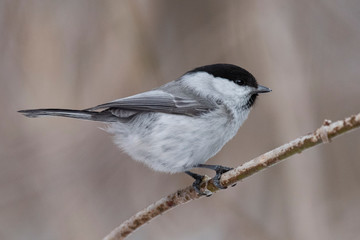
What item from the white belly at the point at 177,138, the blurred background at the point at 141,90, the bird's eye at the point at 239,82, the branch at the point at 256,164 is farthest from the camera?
the blurred background at the point at 141,90

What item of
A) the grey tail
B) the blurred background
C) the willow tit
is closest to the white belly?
the willow tit

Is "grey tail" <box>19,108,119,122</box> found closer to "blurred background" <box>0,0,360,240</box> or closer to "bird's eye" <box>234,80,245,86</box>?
"bird's eye" <box>234,80,245,86</box>

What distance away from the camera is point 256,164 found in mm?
Result: 1349

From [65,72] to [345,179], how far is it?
1943 mm

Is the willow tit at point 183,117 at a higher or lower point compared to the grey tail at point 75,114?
lower

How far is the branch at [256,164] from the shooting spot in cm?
115

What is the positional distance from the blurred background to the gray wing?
0.78 meters

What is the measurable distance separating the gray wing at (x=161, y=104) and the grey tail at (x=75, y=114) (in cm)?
4

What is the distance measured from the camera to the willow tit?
1968 mm

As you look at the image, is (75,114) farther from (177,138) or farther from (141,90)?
Result: (141,90)

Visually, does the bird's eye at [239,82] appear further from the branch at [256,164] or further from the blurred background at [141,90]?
the blurred background at [141,90]

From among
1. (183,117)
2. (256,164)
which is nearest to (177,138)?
(183,117)

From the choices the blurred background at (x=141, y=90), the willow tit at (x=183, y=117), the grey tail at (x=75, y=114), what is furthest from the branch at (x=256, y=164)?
the blurred background at (x=141, y=90)

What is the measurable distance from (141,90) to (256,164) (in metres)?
1.60
